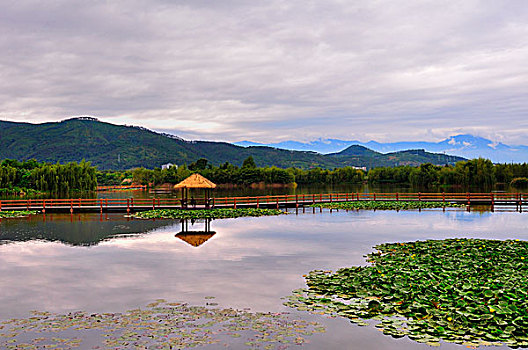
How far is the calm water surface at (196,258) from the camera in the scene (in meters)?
11.4

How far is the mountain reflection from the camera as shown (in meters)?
22.7

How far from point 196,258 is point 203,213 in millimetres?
17332

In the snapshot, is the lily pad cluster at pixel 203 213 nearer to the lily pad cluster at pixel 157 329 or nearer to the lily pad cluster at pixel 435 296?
the lily pad cluster at pixel 435 296

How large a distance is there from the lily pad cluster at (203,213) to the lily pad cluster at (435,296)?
1905cm

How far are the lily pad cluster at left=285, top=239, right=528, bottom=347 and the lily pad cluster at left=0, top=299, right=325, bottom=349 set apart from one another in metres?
1.55

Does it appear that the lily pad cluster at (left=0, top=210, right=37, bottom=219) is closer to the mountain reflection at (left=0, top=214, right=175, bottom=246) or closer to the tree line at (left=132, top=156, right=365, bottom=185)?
the mountain reflection at (left=0, top=214, right=175, bottom=246)

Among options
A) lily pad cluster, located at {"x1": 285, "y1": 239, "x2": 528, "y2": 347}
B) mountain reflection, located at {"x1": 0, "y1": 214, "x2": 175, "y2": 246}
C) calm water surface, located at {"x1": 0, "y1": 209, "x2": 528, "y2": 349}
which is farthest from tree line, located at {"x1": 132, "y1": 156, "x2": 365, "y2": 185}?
lily pad cluster, located at {"x1": 285, "y1": 239, "x2": 528, "y2": 347}

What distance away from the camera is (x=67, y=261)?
16.8m

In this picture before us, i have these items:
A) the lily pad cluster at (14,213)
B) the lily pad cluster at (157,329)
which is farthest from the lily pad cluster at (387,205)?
the lily pad cluster at (157,329)

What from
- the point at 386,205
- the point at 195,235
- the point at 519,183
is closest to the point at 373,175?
the point at 519,183

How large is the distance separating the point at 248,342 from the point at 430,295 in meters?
5.13


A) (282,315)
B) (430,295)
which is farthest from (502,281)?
(282,315)

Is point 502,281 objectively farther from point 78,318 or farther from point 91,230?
point 91,230

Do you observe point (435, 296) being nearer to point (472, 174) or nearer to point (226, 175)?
point (472, 174)
